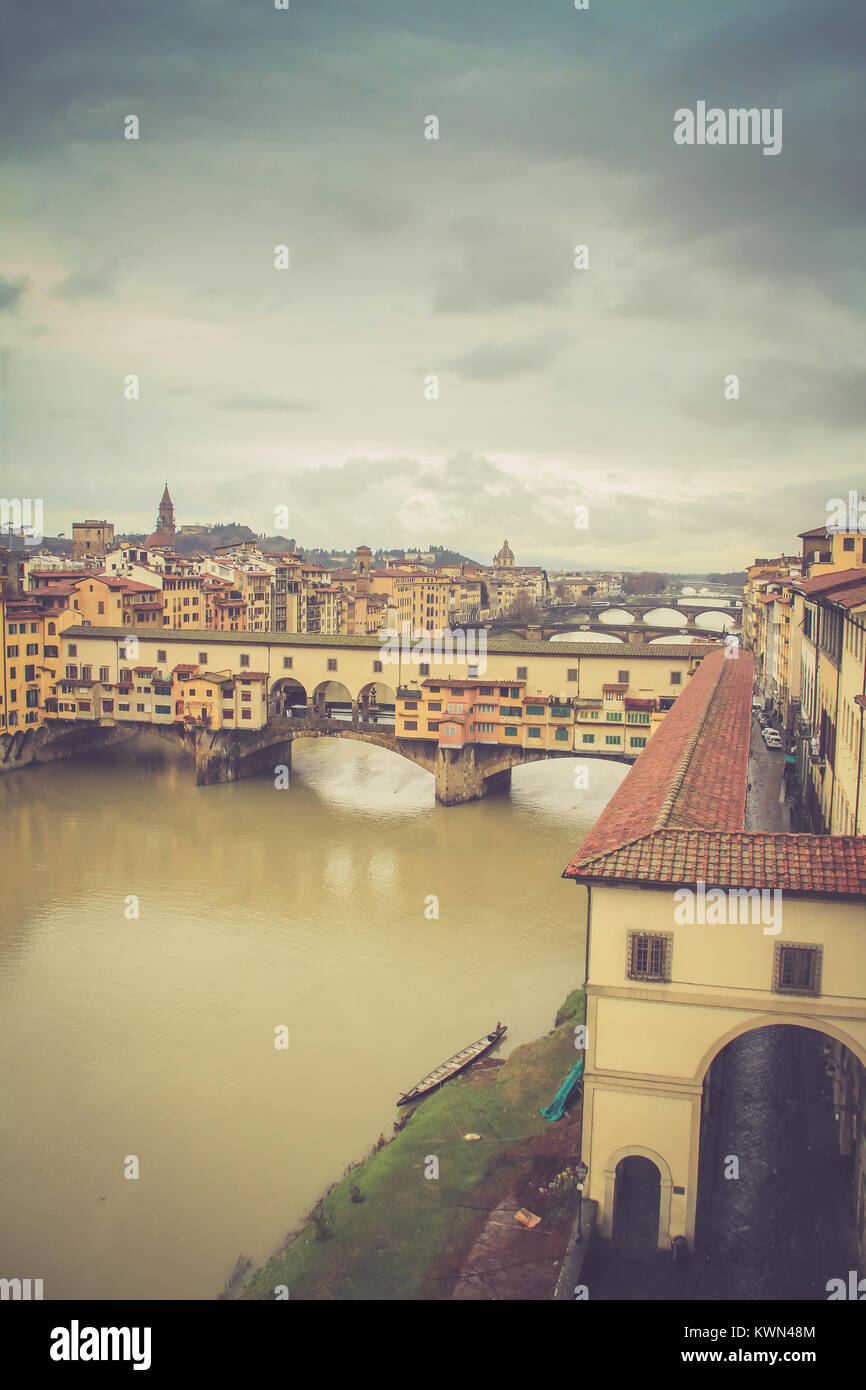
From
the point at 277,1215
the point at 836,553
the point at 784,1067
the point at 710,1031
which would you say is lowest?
the point at 277,1215

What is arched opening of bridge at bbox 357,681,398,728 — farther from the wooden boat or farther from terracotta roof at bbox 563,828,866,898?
terracotta roof at bbox 563,828,866,898

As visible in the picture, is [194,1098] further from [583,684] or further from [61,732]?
[61,732]

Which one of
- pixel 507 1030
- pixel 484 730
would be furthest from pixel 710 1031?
pixel 484 730

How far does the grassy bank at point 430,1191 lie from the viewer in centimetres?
888

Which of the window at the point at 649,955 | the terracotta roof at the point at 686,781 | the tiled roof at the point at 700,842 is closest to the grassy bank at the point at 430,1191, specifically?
the window at the point at 649,955

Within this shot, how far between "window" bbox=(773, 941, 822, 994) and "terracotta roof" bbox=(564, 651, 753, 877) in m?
1.56

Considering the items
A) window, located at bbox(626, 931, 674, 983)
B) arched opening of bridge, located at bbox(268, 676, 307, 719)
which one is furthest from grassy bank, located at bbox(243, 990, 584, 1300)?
arched opening of bridge, located at bbox(268, 676, 307, 719)

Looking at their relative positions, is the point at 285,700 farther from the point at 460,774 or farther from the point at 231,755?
the point at 460,774

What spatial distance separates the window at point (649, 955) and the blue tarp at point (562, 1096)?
3.12 m

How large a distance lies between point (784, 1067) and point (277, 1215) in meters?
6.06

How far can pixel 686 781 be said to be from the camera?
11539 mm

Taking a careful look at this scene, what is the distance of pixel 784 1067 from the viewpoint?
12.1 m

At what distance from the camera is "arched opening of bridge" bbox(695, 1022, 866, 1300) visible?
27.3ft

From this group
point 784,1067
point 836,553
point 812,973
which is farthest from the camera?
point 836,553
